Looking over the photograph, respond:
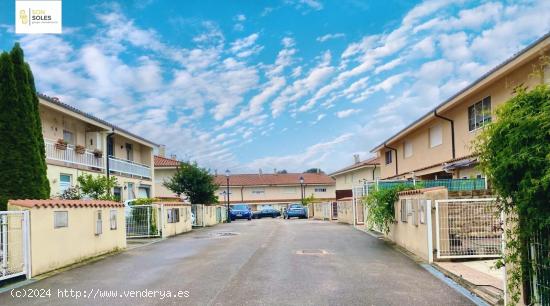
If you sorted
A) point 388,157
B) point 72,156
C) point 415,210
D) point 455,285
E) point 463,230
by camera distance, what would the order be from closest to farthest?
point 455,285 < point 463,230 < point 415,210 < point 72,156 < point 388,157

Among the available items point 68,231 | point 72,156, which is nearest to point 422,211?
point 68,231

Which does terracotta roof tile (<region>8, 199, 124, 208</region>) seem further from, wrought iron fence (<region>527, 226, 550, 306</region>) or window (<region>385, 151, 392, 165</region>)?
window (<region>385, 151, 392, 165</region>)

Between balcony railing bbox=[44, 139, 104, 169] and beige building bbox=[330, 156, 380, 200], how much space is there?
78.8 feet

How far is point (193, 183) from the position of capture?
118 feet

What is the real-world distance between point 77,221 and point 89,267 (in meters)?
1.50

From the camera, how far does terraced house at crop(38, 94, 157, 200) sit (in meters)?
23.1

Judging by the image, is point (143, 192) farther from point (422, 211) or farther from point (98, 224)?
point (422, 211)

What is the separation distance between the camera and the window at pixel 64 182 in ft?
77.7

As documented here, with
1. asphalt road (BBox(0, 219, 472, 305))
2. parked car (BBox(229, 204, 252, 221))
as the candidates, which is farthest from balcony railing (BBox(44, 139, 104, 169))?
parked car (BBox(229, 204, 252, 221))

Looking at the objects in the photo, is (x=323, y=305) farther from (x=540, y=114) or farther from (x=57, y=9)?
(x=57, y=9)

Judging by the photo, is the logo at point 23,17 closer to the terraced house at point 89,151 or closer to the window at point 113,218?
the terraced house at point 89,151

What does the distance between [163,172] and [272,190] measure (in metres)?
21.2

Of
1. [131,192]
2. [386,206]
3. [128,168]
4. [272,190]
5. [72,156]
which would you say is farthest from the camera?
[272,190]

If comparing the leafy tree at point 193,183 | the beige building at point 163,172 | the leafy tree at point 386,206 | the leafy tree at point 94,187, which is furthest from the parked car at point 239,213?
the leafy tree at point 386,206
